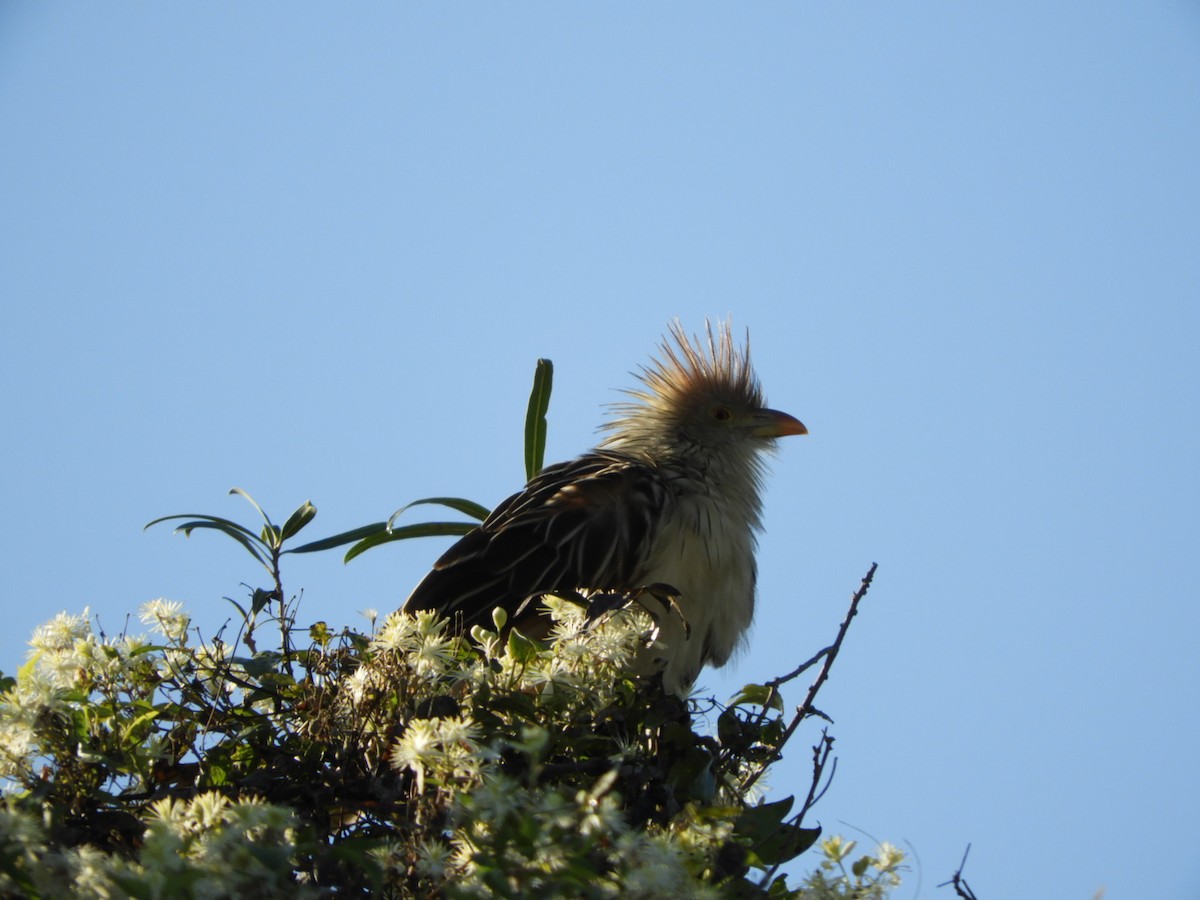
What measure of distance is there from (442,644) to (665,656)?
1770 millimetres

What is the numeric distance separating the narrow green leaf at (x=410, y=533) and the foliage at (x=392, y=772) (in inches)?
43.8

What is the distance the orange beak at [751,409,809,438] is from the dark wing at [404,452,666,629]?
4.44 ft

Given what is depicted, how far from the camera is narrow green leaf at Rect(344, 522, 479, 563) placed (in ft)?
16.0

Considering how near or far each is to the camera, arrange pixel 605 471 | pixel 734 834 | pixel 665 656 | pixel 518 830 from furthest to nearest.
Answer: pixel 605 471 < pixel 665 656 < pixel 734 834 < pixel 518 830

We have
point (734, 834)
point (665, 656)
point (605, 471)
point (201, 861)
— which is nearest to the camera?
point (201, 861)

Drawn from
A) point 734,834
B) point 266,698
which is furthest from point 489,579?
point 734,834

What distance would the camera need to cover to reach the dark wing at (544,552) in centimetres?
466

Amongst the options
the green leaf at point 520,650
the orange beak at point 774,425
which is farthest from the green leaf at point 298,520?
the orange beak at point 774,425

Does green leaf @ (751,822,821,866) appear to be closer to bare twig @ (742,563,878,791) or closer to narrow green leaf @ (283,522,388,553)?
bare twig @ (742,563,878,791)

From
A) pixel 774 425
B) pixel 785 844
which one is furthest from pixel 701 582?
pixel 785 844

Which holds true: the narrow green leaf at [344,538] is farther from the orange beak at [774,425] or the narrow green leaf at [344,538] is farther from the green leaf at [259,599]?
the orange beak at [774,425]

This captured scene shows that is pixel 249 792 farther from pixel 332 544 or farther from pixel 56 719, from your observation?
pixel 332 544

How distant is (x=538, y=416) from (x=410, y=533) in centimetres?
81

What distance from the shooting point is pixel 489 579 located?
185 inches
